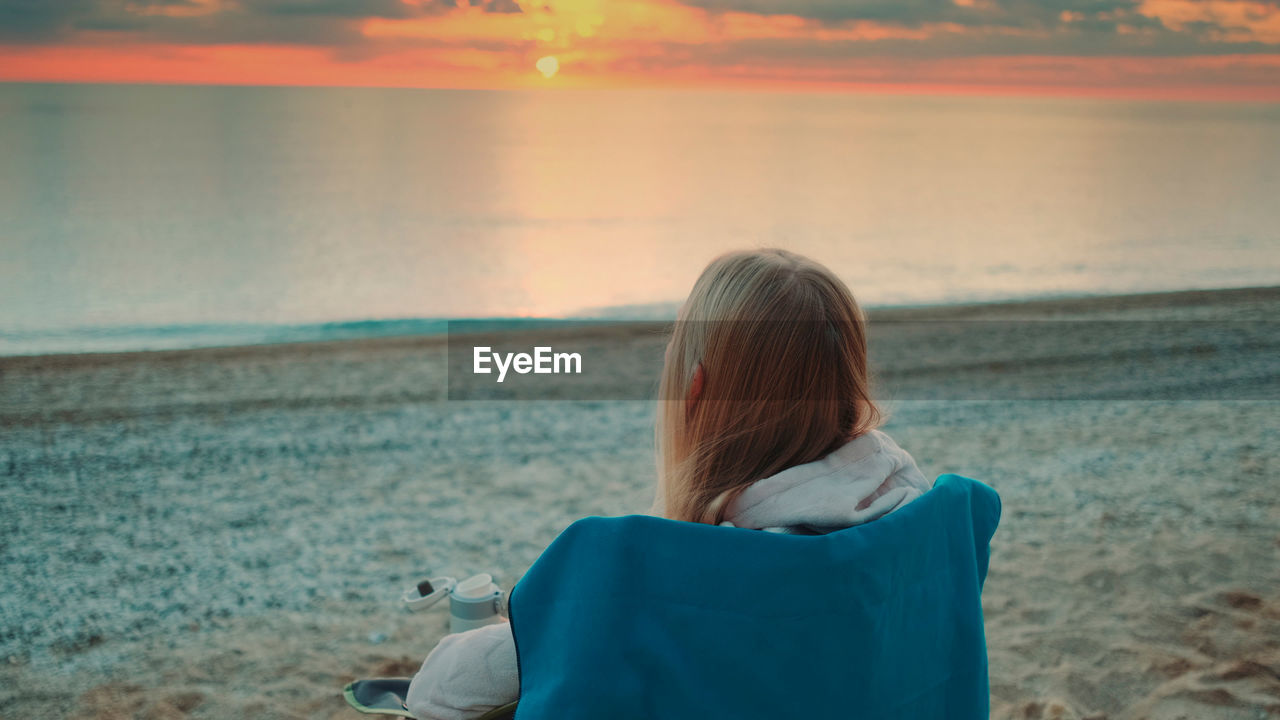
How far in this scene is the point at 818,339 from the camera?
1.40 metres

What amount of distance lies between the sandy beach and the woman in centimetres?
212

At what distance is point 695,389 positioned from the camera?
4.83 feet

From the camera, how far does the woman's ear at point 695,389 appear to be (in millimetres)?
1463

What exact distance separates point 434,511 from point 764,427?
4116mm

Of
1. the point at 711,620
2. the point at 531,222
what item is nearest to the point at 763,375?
the point at 711,620

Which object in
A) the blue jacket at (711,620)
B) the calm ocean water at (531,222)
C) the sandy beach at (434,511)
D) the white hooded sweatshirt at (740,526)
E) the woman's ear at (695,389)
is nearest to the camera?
the blue jacket at (711,620)

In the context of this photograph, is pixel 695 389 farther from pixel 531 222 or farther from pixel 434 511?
pixel 531 222

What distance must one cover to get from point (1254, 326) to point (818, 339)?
11.8 metres

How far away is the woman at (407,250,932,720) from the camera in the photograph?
53.3 inches

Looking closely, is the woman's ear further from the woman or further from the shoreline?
the shoreline

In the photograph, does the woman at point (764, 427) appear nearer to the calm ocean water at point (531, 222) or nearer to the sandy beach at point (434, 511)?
the calm ocean water at point (531, 222)

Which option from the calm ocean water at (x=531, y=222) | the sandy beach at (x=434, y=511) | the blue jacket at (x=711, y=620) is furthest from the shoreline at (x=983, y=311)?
the blue jacket at (x=711, y=620)

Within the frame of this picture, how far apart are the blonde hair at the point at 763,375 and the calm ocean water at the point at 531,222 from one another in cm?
30

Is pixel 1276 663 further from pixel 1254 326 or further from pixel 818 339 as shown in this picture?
pixel 1254 326
